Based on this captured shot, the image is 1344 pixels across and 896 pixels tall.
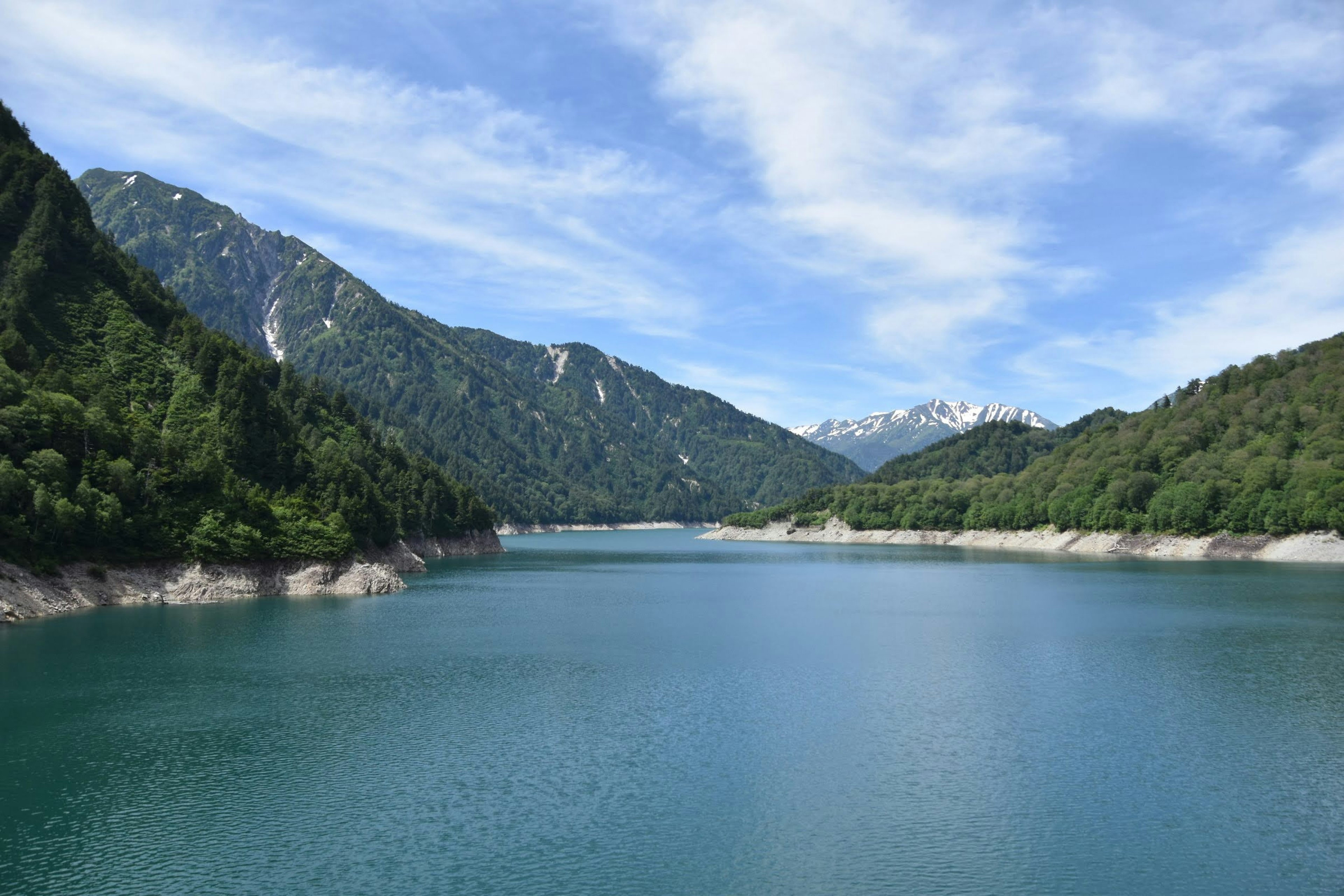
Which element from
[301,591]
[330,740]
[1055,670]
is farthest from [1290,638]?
[301,591]

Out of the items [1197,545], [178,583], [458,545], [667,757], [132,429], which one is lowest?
[667,757]

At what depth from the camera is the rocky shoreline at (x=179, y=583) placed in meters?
58.9

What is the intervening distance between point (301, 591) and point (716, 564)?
78.7m

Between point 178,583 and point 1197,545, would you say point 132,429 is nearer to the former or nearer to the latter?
point 178,583

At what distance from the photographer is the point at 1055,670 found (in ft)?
155

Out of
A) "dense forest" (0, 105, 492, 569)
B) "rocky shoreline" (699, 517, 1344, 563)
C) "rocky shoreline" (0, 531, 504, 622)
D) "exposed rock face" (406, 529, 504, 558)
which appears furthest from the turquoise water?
"exposed rock face" (406, 529, 504, 558)

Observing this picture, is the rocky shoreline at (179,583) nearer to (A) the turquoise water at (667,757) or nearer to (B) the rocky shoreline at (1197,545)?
(A) the turquoise water at (667,757)

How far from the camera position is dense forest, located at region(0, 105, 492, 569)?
64.2 metres

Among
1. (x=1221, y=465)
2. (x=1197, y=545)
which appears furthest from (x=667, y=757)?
(x=1221, y=465)

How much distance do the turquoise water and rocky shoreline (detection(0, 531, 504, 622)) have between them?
246 cm

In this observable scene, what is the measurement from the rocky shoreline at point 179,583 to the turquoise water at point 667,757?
2.46 metres

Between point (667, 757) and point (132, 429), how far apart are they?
2408 inches

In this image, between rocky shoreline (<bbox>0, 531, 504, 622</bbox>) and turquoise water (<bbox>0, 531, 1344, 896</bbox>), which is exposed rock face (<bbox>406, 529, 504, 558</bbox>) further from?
turquoise water (<bbox>0, 531, 1344, 896</bbox>)

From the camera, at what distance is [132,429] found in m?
73.3
